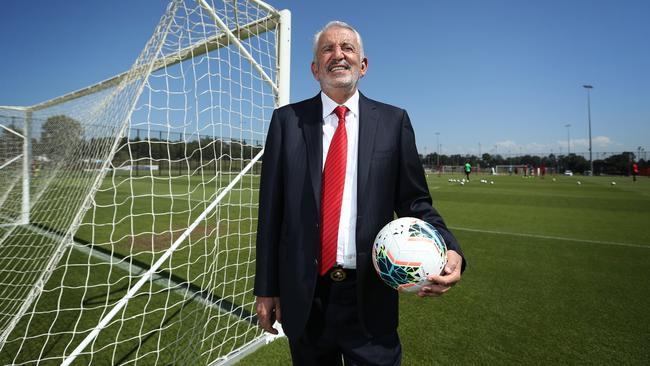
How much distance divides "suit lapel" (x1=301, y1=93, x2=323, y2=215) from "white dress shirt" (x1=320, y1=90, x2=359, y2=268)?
3 cm

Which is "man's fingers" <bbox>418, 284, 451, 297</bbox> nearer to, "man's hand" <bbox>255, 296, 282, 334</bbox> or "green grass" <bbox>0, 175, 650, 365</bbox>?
"man's hand" <bbox>255, 296, 282, 334</bbox>

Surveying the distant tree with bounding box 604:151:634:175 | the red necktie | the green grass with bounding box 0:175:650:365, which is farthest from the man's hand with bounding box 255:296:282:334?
the distant tree with bounding box 604:151:634:175

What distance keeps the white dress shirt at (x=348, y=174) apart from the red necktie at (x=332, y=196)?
3cm

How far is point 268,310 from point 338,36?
4.36 feet

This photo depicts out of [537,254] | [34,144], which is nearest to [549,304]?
[537,254]

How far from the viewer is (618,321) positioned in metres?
3.43

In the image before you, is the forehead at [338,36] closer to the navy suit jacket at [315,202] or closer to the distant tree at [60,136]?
the navy suit jacket at [315,202]

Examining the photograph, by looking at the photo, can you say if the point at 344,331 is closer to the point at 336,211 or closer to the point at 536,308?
the point at 336,211

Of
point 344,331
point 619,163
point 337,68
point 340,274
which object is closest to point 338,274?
point 340,274

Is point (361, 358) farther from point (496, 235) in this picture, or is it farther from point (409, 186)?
point (496, 235)

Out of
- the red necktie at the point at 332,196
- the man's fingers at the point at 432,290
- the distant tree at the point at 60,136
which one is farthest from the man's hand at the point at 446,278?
the distant tree at the point at 60,136

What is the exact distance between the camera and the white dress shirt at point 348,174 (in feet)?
4.86

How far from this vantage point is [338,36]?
157cm

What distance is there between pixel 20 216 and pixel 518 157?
91.3m
